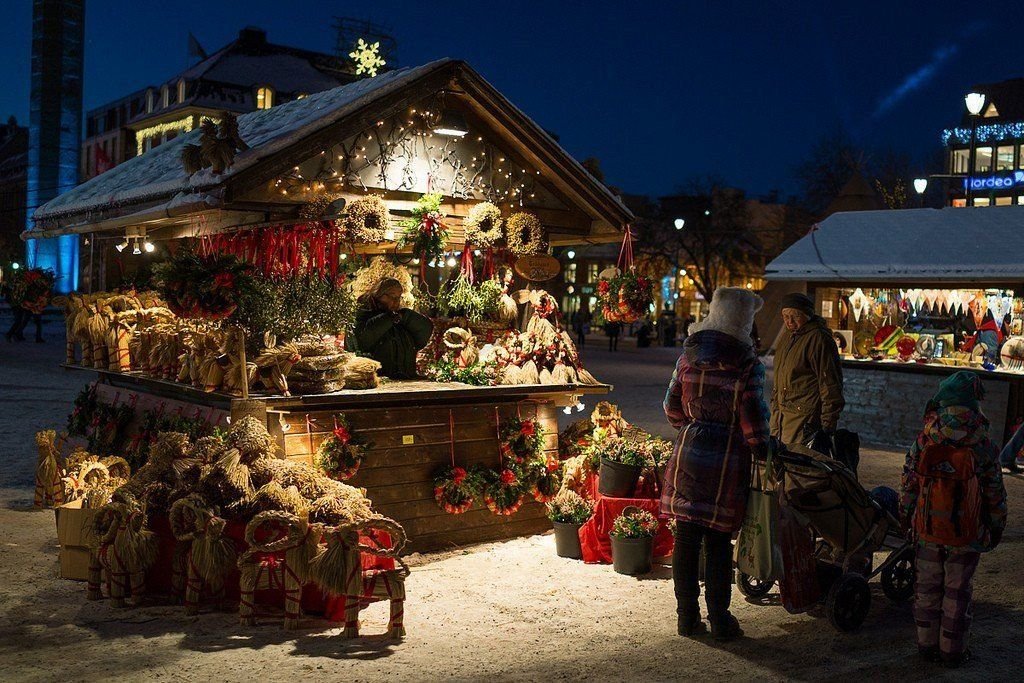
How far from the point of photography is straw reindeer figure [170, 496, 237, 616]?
593cm

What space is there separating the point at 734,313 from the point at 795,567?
5.19 feet

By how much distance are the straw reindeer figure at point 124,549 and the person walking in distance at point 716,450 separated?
321 cm

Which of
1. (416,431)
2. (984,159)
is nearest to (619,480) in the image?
(416,431)

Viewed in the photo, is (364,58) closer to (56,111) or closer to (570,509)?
(570,509)

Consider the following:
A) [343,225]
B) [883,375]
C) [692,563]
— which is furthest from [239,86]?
[692,563]

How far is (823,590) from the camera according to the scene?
6027 mm

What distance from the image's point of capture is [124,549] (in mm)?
6020

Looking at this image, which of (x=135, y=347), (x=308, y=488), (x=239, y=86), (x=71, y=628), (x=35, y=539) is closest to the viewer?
(x=71, y=628)

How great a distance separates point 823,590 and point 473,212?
4564 mm

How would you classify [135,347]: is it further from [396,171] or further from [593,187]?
[593,187]

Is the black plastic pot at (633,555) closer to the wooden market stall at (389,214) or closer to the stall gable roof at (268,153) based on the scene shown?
the wooden market stall at (389,214)

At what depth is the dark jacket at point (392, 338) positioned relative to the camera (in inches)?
354

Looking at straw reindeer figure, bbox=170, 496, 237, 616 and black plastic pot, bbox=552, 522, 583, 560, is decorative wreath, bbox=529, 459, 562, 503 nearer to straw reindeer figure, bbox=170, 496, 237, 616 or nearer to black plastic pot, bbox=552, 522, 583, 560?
black plastic pot, bbox=552, 522, 583, 560

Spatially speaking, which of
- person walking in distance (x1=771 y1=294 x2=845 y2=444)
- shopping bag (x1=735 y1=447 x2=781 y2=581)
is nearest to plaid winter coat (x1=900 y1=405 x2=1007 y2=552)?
shopping bag (x1=735 y1=447 x2=781 y2=581)
